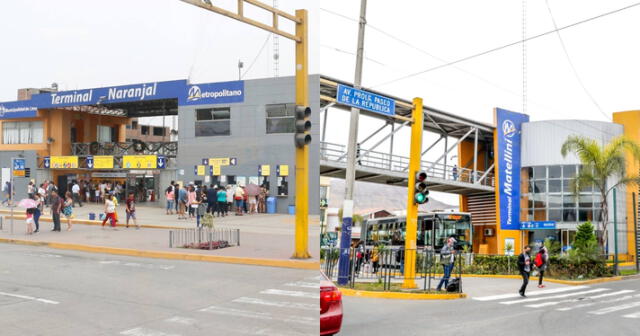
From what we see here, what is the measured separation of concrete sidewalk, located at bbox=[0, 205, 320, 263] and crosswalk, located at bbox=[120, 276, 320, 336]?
8.6 inches

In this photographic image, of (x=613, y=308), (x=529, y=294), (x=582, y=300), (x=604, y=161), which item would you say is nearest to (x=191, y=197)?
(x=613, y=308)

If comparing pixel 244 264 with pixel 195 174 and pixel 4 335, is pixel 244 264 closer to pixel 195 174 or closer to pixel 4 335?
pixel 195 174

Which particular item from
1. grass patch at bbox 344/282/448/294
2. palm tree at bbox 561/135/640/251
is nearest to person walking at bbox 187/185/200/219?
grass patch at bbox 344/282/448/294

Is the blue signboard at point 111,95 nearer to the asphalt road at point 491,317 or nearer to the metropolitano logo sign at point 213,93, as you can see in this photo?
the metropolitano logo sign at point 213,93

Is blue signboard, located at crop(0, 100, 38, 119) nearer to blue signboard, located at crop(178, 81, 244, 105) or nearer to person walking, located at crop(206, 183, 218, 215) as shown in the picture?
blue signboard, located at crop(178, 81, 244, 105)

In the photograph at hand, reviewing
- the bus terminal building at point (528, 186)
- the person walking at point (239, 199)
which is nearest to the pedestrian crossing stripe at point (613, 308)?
the person walking at point (239, 199)

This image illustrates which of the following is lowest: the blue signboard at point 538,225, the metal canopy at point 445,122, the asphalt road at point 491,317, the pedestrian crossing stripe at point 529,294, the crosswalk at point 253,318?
the pedestrian crossing stripe at point 529,294

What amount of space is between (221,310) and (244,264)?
56.9 inches

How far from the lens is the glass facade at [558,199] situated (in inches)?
933

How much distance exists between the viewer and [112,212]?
77.9 inches

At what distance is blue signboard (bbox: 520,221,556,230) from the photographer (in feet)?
77.1

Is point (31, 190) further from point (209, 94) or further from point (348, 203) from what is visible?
point (348, 203)

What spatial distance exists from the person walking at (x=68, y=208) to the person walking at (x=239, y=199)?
575 mm

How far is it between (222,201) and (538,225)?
2314cm
